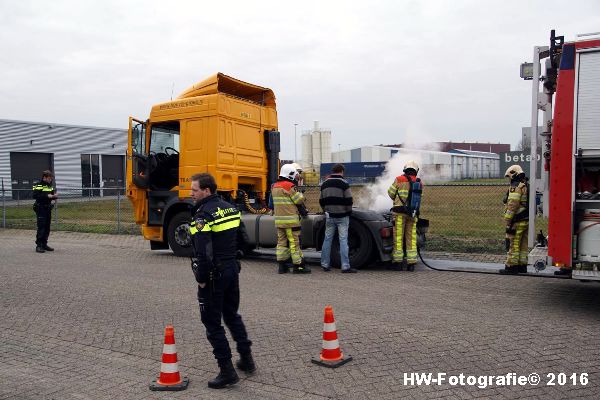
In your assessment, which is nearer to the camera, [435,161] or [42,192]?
[42,192]

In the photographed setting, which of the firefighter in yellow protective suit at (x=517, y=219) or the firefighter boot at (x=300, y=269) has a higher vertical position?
the firefighter in yellow protective suit at (x=517, y=219)

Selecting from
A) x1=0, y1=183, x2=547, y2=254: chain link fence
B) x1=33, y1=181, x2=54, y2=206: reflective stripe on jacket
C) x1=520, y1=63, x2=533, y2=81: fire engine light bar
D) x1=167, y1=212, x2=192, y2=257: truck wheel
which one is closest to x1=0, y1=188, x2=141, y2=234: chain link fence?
x1=0, y1=183, x2=547, y2=254: chain link fence

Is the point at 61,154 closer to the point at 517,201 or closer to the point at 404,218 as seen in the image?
the point at 404,218

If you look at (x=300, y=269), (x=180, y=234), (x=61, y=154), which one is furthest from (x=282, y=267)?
(x=61, y=154)

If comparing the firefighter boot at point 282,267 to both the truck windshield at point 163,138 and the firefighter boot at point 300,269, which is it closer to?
the firefighter boot at point 300,269

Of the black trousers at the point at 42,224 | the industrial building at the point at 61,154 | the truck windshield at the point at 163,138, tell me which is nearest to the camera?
the truck windshield at the point at 163,138

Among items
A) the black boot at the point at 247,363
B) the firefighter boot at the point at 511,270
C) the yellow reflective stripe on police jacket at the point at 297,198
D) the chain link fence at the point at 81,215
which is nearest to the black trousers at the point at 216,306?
the black boot at the point at 247,363

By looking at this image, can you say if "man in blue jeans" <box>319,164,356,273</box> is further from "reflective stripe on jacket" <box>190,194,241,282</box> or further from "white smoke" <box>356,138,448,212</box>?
"reflective stripe on jacket" <box>190,194,241,282</box>

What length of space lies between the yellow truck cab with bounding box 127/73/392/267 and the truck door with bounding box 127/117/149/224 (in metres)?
0.02

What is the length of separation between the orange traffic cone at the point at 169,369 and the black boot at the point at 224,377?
23cm

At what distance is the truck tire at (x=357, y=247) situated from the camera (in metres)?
9.66

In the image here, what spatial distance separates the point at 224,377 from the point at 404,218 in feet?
19.0

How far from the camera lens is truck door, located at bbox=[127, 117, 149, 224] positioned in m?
11.4

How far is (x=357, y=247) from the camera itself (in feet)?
32.4
